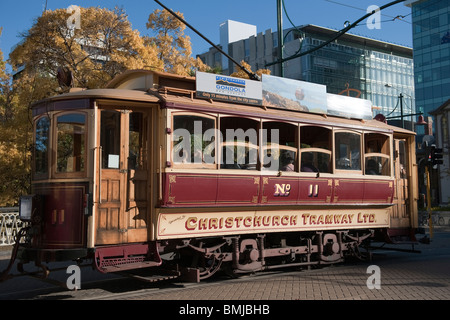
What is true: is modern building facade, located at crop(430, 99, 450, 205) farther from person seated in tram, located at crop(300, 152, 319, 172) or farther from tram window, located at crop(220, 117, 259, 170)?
tram window, located at crop(220, 117, 259, 170)

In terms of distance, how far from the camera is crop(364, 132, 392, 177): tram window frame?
439 inches

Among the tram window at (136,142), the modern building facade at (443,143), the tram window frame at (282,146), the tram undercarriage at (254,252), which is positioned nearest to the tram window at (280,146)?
the tram window frame at (282,146)

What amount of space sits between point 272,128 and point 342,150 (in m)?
1.71

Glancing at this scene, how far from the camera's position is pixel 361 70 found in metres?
74.8

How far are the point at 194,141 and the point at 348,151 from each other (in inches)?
156

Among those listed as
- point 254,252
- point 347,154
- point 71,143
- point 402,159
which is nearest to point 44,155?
point 71,143

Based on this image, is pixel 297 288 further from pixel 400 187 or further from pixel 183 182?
pixel 400 187

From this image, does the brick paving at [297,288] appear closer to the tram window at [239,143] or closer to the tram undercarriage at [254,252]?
the tram undercarriage at [254,252]

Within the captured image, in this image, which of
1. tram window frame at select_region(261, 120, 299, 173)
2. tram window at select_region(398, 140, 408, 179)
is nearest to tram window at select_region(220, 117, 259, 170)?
tram window frame at select_region(261, 120, 299, 173)

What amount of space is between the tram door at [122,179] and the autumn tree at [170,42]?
12876mm

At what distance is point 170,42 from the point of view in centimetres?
2114

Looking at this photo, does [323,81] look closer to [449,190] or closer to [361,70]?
[361,70]

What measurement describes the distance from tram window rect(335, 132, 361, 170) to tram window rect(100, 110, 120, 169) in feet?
15.9
